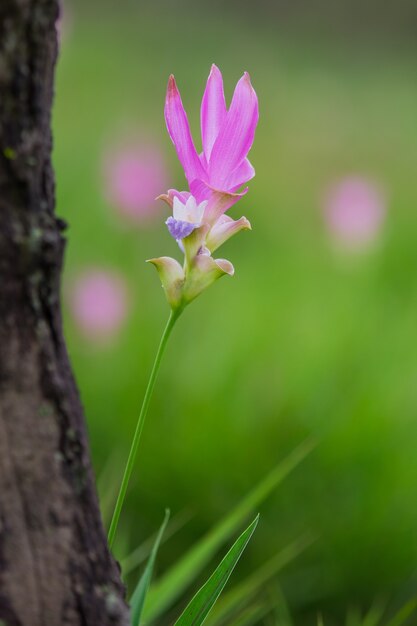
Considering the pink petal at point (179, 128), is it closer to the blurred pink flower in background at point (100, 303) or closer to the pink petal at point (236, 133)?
the pink petal at point (236, 133)

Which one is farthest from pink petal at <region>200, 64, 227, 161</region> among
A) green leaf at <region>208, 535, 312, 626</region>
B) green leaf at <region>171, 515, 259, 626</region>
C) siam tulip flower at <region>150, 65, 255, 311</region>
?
green leaf at <region>208, 535, 312, 626</region>

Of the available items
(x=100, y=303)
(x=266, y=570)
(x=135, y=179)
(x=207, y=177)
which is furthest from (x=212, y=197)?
(x=135, y=179)

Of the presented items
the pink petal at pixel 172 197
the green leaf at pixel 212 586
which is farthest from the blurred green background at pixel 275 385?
the pink petal at pixel 172 197

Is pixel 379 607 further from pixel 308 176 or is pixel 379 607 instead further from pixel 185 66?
pixel 185 66

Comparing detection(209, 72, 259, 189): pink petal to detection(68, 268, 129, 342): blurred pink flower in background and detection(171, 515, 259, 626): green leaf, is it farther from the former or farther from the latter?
detection(68, 268, 129, 342): blurred pink flower in background

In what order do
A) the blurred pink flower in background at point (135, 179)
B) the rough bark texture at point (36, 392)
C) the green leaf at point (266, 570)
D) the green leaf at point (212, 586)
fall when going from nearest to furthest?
the rough bark texture at point (36, 392), the green leaf at point (212, 586), the green leaf at point (266, 570), the blurred pink flower in background at point (135, 179)

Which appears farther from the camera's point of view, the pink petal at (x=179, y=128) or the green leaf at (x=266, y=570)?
the green leaf at (x=266, y=570)

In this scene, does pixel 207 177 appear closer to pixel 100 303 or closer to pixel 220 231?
pixel 220 231
